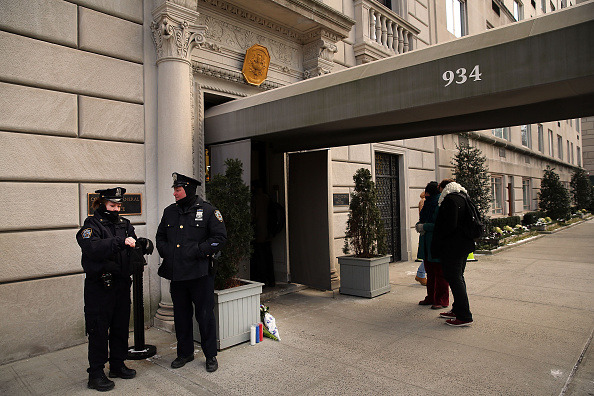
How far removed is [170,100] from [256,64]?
2248 millimetres

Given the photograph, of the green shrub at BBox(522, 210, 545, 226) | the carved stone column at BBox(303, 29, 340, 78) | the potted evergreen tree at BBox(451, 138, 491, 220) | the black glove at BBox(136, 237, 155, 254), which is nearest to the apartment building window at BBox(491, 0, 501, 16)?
the potted evergreen tree at BBox(451, 138, 491, 220)

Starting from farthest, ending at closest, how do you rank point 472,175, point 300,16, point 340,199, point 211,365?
1. point 472,175
2. point 340,199
3. point 300,16
4. point 211,365

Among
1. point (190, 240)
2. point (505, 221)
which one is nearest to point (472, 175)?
point (505, 221)

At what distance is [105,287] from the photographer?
12.5 ft

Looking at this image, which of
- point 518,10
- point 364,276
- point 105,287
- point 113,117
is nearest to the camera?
point 105,287

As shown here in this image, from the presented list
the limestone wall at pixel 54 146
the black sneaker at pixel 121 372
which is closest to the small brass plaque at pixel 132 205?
the limestone wall at pixel 54 146

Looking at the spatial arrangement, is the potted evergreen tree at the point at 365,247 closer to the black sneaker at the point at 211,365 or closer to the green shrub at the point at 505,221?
the black sneaker at the point at 211,365

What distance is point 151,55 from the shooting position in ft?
19.8

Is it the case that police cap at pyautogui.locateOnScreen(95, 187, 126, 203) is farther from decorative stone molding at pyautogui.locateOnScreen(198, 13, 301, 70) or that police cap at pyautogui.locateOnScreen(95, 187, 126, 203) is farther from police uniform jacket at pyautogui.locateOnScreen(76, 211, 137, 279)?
decorative stone molding at pyautogui.locateOnScreen(198, 13, 301, 70)

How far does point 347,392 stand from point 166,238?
2.46m

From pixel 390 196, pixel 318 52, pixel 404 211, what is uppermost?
pixel 318 52

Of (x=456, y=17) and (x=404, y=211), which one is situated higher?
(x=456, y=17)

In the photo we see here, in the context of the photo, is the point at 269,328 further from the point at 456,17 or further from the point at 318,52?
the point at 456,17

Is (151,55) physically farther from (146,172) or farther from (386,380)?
(386,380)
